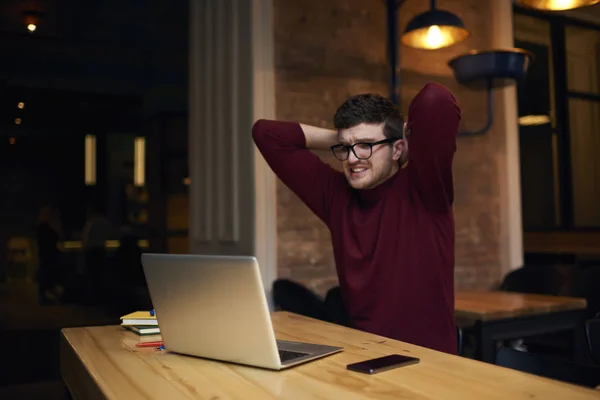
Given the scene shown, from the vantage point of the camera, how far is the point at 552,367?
1.16m

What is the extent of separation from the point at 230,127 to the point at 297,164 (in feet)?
3.54

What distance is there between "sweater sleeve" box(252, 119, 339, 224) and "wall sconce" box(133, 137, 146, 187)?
4.54 feet

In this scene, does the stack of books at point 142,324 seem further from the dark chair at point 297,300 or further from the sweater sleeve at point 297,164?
the dark chair at point 297,300

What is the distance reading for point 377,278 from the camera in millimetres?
1680

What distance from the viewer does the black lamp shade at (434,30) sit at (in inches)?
108

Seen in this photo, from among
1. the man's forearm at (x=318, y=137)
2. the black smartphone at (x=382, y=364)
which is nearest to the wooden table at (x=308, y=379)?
the black smartphone at (x=382, y=364)

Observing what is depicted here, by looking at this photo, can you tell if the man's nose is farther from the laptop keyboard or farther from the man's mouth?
the laptop keyboard

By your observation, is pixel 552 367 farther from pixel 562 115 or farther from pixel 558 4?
pixel 562 115

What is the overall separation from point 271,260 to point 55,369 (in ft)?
5.22

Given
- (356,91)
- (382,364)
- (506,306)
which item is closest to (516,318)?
(506,306)

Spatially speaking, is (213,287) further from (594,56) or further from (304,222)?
(594,56)

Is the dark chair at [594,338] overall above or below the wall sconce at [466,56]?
below

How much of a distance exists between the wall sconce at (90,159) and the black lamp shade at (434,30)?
1711 millimetres

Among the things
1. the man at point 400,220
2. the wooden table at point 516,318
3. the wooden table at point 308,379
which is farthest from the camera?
the wooden table at point 516,318
